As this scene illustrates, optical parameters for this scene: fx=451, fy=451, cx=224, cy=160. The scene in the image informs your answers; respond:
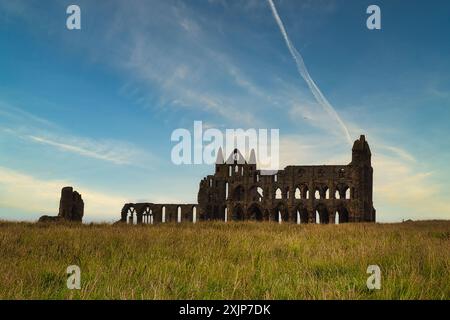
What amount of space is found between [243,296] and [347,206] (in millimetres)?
46812

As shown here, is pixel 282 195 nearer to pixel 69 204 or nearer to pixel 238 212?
pixel 238 212

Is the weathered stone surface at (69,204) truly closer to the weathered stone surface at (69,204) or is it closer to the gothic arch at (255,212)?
the weathered stone surface at (69,204)

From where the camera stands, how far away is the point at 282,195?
5216 centimetres

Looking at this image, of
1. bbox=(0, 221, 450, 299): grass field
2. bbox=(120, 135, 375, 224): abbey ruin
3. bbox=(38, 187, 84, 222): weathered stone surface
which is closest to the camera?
bbox=(0, 221, 450, 299): grass field

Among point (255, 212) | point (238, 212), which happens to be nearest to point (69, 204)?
point (238, 212)

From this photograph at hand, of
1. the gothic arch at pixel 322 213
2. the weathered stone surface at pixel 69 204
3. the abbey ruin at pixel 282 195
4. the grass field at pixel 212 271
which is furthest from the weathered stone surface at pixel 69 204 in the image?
the grass field at pixel 212 271

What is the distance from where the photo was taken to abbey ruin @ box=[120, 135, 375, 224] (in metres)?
49.6

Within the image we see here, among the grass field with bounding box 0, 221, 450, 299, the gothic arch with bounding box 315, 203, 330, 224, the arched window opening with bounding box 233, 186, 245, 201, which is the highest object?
the arched window opening with bounding box 233, 186, 245, 201

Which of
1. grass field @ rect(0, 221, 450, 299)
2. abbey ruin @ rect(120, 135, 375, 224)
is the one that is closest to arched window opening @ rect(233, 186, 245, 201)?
abbey ruin @ rect(120, 135, 375, 224)

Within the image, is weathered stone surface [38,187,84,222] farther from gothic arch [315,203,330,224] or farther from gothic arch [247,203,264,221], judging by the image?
gothic arch [315,203,330,224]

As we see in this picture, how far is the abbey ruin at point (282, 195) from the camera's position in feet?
163

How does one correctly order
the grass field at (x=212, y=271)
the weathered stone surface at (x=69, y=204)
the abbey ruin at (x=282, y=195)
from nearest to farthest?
1. the grass field at (x=212, y=271)
2. the weathered stone surface at (x=69, y=204)
3. the abbey ruin at (x=282, y=195)

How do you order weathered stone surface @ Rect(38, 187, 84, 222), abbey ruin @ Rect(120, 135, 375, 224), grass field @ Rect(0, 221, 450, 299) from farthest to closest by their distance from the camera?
abbey ruin @ Rect(120, 135, 375, 224) < weathered stone surface @ Rect(38, 187, 84, 222) < grass field @ Rect(0, 221, 450, 299)
